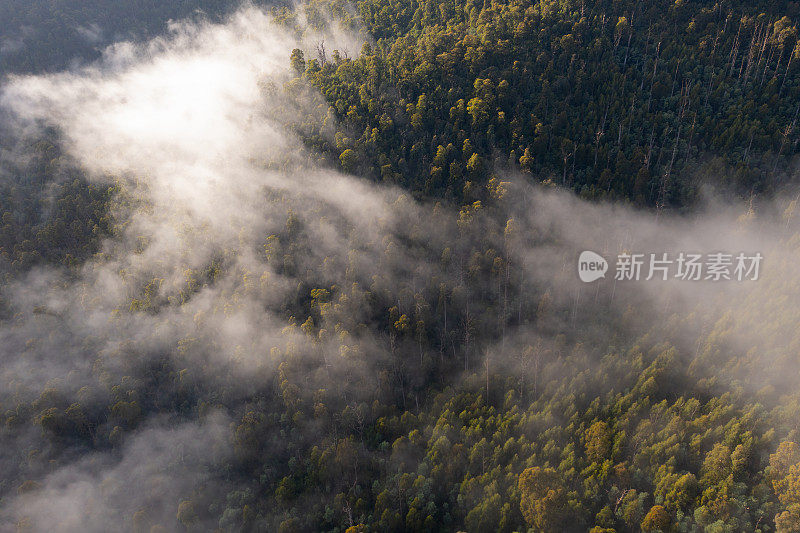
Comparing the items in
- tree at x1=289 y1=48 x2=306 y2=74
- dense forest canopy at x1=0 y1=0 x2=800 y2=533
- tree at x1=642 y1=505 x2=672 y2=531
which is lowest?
tree at x1=642 y1=505 x2=672 y2=531

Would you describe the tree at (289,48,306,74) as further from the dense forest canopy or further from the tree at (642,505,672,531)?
the tree at (642,505,672,531)

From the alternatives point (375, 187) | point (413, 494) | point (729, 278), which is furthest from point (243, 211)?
point (729, 278)

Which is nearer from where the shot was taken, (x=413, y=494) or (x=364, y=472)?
(x=413, y=494)

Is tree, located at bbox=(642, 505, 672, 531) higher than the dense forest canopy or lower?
lower

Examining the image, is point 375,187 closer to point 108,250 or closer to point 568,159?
point 568,159

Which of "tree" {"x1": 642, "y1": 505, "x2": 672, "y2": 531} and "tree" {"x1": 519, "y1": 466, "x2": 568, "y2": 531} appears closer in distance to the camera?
"tree" {"x1": 642, "y1": 505, "x2": 672, "y2": 531}
